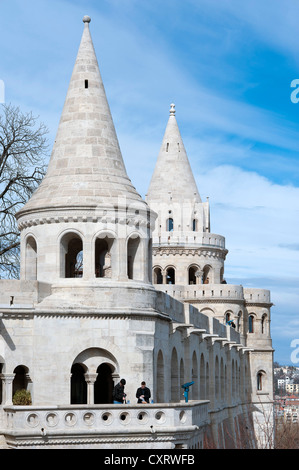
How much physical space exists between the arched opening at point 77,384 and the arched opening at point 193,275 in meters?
26.1

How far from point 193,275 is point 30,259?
1051 inches

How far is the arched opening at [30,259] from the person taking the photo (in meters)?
28.7

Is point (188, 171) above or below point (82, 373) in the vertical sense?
above

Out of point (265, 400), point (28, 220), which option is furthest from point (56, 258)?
point (265, 400)

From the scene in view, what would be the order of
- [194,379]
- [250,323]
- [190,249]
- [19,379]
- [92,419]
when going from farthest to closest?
[250,323] < [190,249] < [194,379] < [19,379] < [92,419]

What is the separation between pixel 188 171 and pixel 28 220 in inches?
1098

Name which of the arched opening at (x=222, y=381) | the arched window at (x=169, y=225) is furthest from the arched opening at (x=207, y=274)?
the arched opening at (x=222, y=381)

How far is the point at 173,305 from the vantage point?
31766mm

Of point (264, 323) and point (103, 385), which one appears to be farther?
point (264, 323)

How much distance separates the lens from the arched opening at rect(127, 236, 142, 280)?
2870 centimetres

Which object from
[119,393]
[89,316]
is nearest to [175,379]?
[89,316]

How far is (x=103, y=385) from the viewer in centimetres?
2862

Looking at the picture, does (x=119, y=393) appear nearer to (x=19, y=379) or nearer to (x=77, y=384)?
(x=19, y=379)
